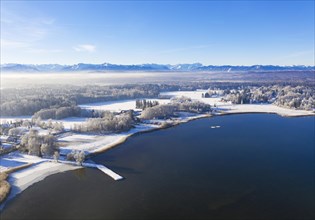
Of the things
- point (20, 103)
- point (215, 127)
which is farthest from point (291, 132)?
point (20, 103)

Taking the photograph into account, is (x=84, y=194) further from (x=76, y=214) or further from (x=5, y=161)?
(x=5, y=161)

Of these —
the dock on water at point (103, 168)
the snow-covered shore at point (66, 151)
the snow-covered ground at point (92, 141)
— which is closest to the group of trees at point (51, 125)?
the snow-covered shore at point (66, 151)

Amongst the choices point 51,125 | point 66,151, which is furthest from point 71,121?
point 66,151

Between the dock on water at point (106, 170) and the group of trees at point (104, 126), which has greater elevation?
the group of trees at point (104, 126)

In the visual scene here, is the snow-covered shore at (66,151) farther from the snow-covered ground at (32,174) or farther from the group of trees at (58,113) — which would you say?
the group of trees at (58,113)

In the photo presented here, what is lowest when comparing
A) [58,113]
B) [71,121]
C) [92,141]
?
[71,121]

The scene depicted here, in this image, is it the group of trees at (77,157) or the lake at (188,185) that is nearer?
the lake at (188,185)

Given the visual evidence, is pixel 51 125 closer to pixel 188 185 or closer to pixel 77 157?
pixel 77 157
